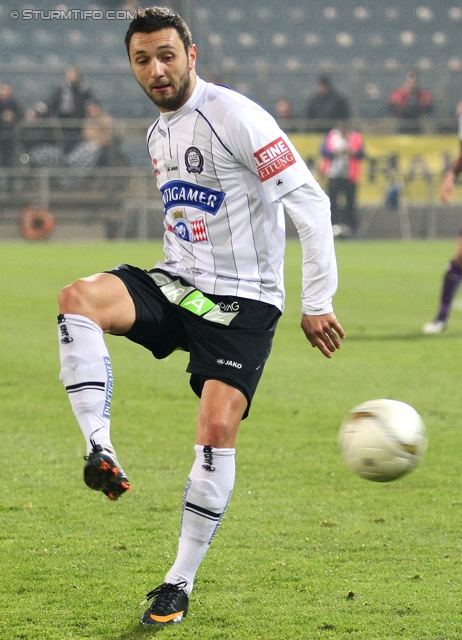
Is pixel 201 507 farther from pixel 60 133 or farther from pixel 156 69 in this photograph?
pixel 60 133

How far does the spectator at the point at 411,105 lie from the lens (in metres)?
26.0

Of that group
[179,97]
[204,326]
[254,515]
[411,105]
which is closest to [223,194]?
[179,97]

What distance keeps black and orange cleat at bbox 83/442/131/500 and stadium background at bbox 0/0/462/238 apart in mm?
20619

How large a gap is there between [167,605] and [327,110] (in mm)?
22801

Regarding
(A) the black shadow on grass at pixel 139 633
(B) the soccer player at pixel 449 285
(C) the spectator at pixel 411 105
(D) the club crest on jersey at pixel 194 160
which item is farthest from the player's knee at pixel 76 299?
(C) the spectator at pixel 411 105

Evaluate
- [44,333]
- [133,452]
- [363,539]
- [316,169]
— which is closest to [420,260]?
[316,169]

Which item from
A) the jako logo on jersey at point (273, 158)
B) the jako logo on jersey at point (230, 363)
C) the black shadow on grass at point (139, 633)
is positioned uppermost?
the jako logo on jersey at point (273, 158)

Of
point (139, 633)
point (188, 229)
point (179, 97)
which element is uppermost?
point (179, 97)

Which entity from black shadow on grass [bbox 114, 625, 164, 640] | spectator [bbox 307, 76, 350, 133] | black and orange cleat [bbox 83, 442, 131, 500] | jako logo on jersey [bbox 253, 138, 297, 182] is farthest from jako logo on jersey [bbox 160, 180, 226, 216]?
spectator [bbox 307, 76, 350, 133]

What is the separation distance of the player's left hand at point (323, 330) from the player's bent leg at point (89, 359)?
0.65 m

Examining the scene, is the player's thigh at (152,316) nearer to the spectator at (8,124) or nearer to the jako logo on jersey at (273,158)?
the jako logo on jersey at (273,158)

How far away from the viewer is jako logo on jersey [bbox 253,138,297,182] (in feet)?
11.3

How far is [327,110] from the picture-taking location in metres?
25.1

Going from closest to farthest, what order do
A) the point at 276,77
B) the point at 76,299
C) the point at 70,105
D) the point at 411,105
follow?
the point at 76,299
the point at 70,105
the point at 411,105
the point at 276,77
